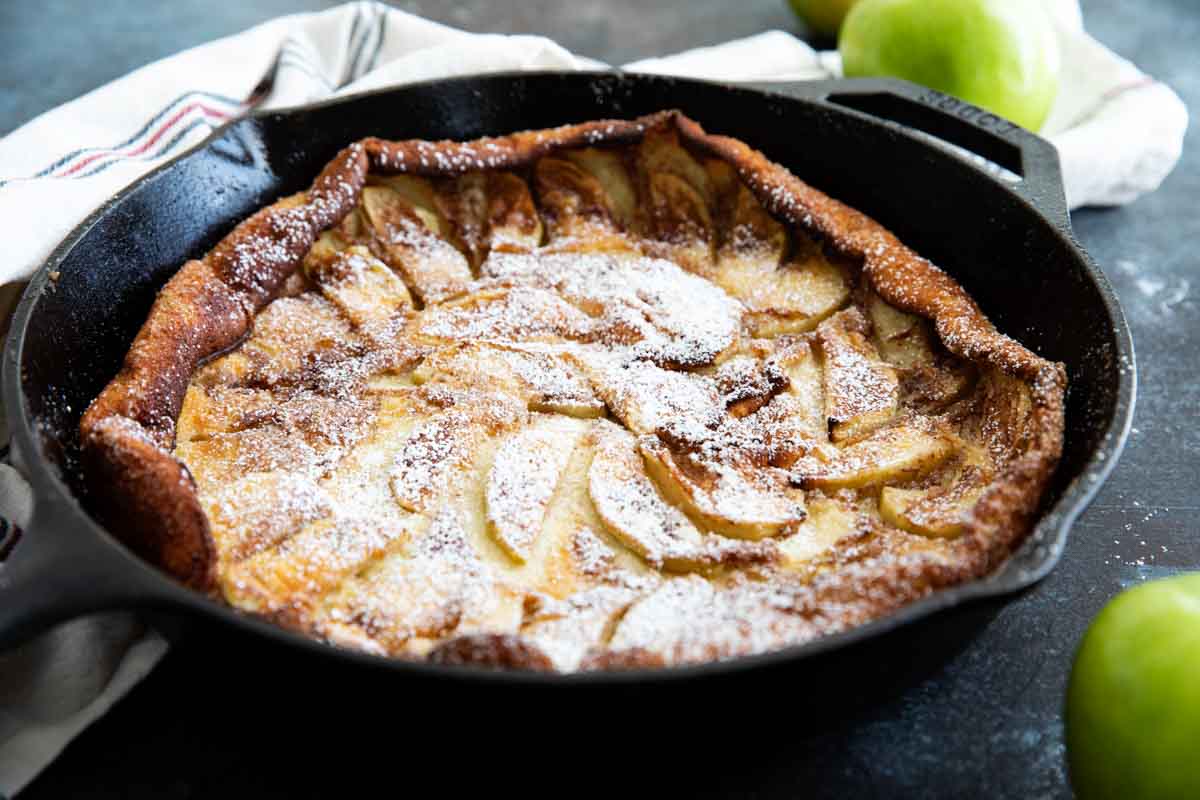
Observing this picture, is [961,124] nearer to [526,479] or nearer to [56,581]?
→ [526,479]

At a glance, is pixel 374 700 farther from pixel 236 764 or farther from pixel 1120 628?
pixel 1120 628

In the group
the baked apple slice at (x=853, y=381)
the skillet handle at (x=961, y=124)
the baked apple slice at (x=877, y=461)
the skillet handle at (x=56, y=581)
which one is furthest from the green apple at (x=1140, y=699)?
the skillet handle at (x=56, y=581)

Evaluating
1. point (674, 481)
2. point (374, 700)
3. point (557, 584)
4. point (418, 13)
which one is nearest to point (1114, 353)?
point (674, 481)

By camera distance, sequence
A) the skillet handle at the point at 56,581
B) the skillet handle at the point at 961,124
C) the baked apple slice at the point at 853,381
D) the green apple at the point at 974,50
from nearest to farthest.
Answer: the skillet handle at the point at 56,581 < the baked apple slice at the point at 853,381 < the skillet handle at the point at 961,124 < the green apple at the point at 974,50

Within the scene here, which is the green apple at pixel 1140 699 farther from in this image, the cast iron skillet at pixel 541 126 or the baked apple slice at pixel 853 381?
the baked apple slice at pixel 853 381

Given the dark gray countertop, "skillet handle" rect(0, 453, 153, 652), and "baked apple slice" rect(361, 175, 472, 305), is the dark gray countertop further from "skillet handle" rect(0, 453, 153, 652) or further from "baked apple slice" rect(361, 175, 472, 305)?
"baked apple slice" rect(361, 175, 472, 305)

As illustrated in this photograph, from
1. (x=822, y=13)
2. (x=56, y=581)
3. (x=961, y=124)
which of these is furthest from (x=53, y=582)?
(x=822, y=13)
